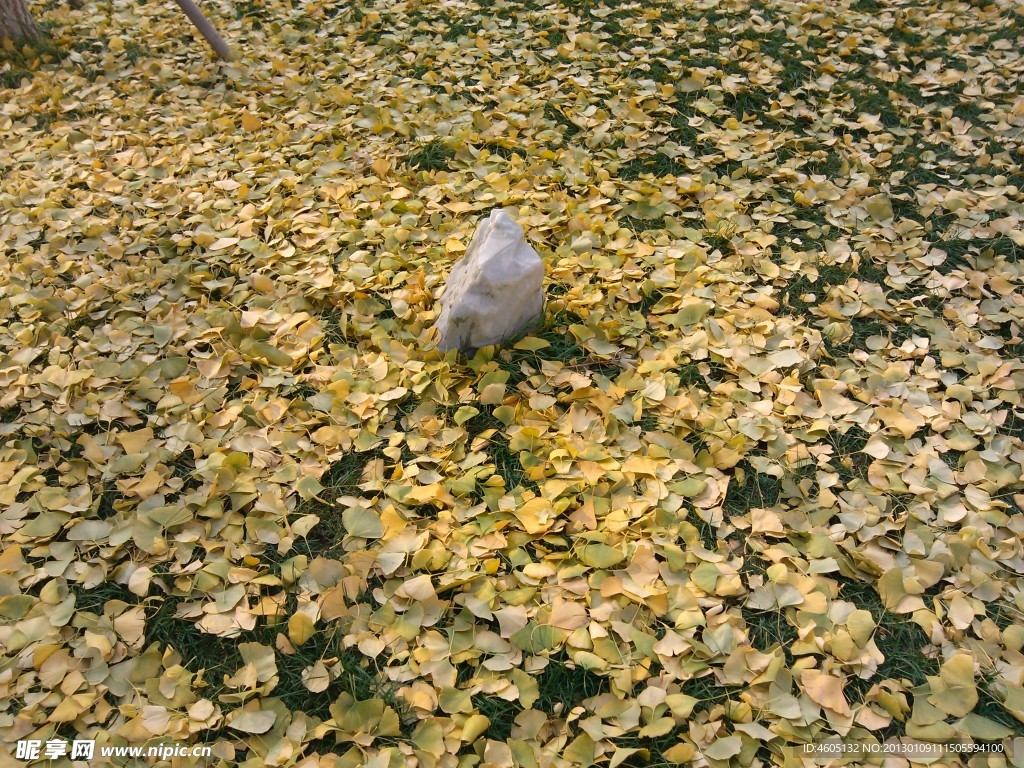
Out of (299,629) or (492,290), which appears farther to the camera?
(492,290)

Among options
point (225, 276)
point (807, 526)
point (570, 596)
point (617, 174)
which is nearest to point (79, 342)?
point (225, 276)

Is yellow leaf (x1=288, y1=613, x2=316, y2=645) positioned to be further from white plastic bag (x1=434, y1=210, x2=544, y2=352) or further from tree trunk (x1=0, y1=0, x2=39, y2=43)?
tree trunk (x1=0, y1=0, x2=39, y2=43)

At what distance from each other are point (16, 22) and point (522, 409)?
311 centimetres

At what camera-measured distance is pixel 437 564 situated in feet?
4.81

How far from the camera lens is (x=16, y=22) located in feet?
10.1

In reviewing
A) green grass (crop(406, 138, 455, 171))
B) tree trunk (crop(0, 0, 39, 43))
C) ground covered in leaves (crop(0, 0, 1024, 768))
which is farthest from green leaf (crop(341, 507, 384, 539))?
tree trunk (crop(0, 0, 39, 43))

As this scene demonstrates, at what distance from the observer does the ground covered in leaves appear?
52.2 inches

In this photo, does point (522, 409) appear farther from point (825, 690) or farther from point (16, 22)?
point (16, 22)

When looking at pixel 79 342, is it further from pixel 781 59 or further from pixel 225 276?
pixel 781 59

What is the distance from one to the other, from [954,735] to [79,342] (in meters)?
2.32

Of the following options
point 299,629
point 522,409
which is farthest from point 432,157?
point 299,629

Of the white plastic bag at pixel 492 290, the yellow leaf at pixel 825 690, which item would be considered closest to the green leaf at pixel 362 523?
the white plastic bag at pixel 492 290

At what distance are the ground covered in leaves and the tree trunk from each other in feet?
0.41

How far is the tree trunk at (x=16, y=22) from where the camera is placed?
3.03m
